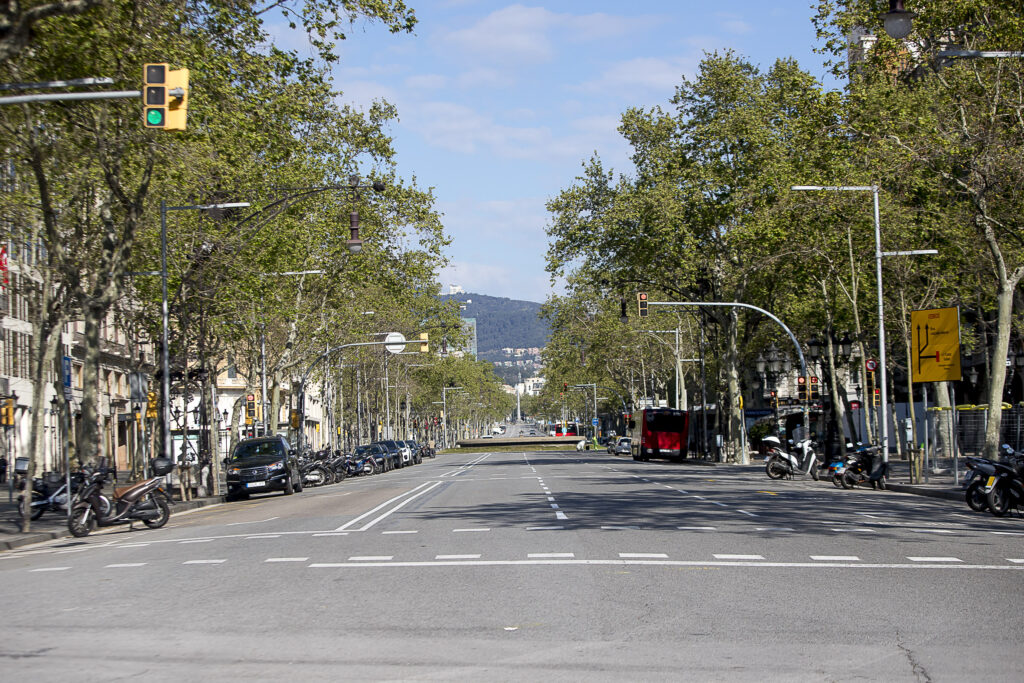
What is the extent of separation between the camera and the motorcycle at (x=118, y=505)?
2120cm

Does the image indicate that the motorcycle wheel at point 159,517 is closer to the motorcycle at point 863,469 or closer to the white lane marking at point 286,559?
the white lane marking at point 286,559

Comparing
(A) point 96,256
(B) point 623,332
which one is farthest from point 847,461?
(B) point 623,332

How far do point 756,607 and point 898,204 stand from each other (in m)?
32.3

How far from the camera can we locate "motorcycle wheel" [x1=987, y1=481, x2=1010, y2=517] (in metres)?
20.5

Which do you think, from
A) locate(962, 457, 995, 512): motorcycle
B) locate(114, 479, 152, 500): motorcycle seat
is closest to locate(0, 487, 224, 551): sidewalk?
locate(114, 479, 152, 500): motorcycle seat

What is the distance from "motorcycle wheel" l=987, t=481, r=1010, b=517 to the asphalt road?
1.05 m

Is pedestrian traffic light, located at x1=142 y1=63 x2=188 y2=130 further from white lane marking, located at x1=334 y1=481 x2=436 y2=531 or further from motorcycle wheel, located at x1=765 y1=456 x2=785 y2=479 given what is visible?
motorcycle wheel, located at x1=765 y1=456 x2=785 y2=479

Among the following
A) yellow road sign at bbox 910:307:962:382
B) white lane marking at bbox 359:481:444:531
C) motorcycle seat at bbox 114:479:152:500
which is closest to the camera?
white lane marking at bbox 359:481:444:531

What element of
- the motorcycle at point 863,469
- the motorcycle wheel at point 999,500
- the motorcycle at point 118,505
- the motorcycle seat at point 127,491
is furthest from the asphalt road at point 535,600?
the motorcycle at point 863,469

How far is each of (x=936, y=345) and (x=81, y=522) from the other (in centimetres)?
2009

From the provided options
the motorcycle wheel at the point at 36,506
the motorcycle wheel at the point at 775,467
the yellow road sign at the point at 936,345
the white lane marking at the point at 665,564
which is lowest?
the motorcycle wheel at the point at 775,467

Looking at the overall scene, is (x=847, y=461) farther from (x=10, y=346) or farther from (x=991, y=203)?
(x=10, y=346)

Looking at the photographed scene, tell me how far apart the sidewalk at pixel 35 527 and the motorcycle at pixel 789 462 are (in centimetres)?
1743

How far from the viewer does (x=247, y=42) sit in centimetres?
2347
